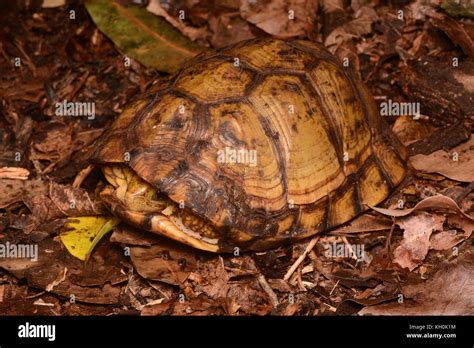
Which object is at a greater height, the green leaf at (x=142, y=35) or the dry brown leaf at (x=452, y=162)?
the green leaf at (x=142, y=35)

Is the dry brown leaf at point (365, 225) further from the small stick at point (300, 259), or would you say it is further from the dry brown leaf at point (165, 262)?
the dry brown leaf at point (165, 262)

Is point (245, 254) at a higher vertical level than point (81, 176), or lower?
lower

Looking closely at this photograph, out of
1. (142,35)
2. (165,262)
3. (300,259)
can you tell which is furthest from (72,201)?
(142,35)

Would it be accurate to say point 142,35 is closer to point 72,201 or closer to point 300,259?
point 72,201

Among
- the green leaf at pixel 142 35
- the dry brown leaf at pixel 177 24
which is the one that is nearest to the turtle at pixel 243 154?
the green leaf at pixel 142 35
